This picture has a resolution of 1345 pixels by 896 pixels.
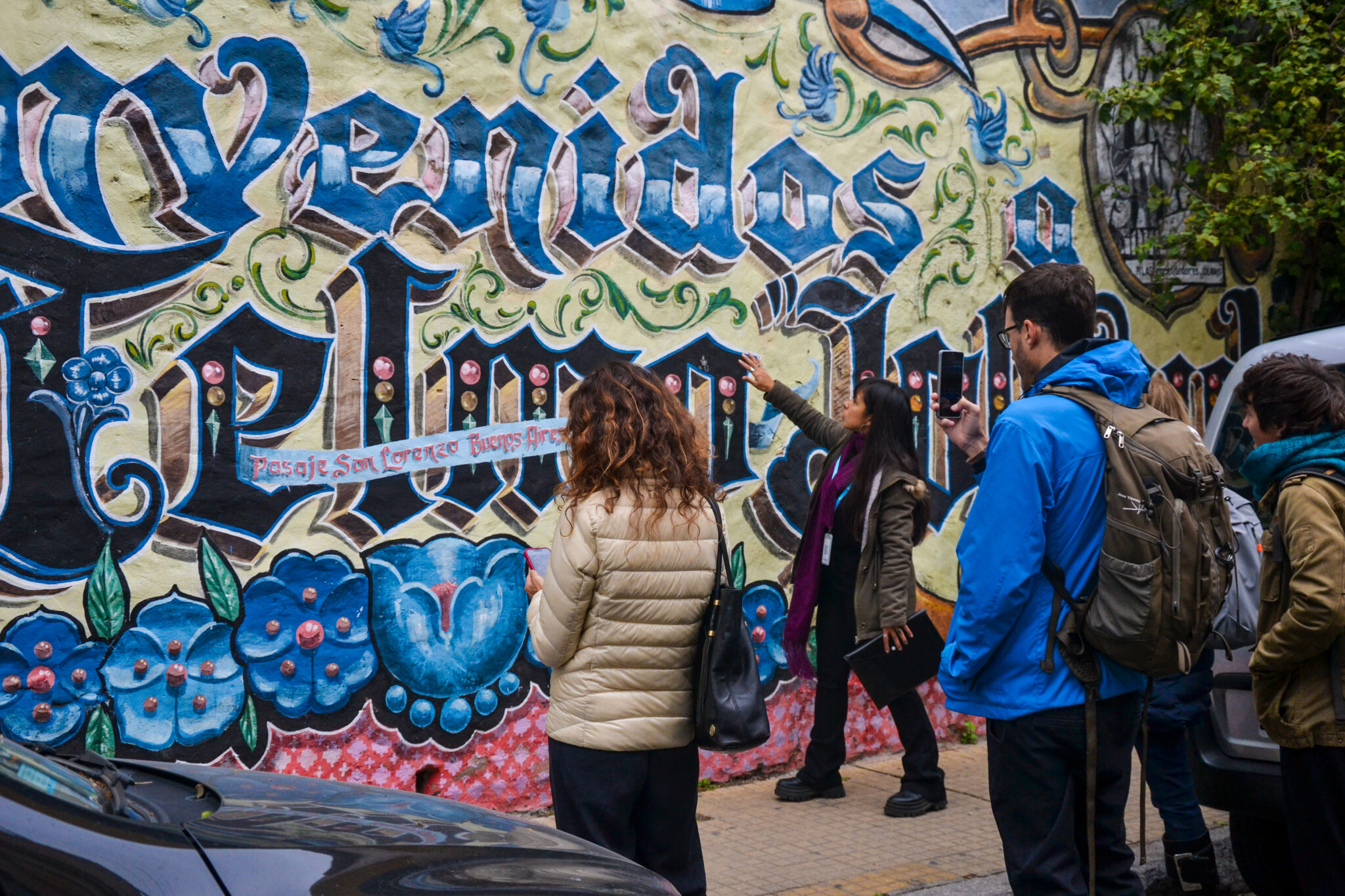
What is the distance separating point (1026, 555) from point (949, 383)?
1.30 meters

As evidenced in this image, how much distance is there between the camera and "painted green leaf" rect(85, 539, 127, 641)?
14.6 ft

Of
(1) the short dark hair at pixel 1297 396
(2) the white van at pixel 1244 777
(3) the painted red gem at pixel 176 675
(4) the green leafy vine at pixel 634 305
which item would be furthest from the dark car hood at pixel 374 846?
(4) the green leafy vine at pixel 634 305

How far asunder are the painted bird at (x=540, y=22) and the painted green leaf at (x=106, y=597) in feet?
8.83

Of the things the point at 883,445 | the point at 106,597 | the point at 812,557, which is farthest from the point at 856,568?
the point at 106,597

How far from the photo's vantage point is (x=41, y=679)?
432 cm

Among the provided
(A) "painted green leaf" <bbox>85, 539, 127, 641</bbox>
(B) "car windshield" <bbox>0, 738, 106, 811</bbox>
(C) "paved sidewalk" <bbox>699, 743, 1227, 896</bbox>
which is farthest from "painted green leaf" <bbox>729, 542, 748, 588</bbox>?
(B) "car windshield" <bbox>0, 738, 106, 811</bbox>

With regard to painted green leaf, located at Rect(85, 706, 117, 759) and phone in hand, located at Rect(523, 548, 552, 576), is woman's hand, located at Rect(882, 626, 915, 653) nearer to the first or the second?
phone in hand, located at Rect(523, 548, 552, 576)

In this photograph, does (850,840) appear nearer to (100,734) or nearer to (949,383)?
(949,383)

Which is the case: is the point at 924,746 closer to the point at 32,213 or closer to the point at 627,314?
the point at 627,314

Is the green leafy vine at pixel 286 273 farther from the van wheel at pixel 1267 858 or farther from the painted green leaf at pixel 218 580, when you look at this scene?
the van wheel at pixel 1267 858

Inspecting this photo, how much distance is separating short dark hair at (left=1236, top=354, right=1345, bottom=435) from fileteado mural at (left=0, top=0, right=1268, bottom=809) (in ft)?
9.14

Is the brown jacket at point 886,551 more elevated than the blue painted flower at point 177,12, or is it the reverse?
the blue painted flower at point 177,12

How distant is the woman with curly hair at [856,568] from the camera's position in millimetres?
5195

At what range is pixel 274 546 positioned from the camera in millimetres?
4820
